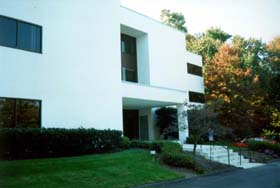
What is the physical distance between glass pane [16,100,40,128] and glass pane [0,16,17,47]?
8.57 feet

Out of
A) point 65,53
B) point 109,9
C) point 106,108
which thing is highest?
point 109,9

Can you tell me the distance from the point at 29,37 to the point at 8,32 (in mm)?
979

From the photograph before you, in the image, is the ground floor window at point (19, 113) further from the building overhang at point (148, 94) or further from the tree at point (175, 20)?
the tree at point (175, 20)

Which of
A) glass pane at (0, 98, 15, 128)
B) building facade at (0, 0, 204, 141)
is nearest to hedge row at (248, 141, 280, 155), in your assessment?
building facade at (0, 0, 204, 141)

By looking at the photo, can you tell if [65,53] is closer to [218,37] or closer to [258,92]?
[258,92]

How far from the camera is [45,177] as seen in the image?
8.55 m

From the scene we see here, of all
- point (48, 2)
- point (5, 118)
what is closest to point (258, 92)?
point (48, 2)

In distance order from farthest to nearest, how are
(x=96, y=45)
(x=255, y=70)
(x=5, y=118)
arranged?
(x=255, y=70), (x=96, y=45), (x=5, y=118)

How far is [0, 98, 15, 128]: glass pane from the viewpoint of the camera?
11.5 meters

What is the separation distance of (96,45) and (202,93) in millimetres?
15995

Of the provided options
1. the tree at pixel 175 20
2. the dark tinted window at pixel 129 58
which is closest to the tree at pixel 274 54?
the tree at pixel 175 20

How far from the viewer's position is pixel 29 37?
1303cm

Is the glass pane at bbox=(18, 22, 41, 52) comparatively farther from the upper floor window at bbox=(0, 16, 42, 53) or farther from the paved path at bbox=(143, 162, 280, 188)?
the paved path at bbox=(143, 162, 280, 188)

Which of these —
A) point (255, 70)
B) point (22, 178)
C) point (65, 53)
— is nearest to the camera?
point (22, 178)
